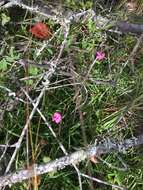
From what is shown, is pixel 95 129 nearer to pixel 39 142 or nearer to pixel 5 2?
pixel 39 142

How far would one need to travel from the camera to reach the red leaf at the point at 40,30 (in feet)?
8.24

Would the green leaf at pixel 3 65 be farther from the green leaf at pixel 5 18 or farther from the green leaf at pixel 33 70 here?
the green leaf at pixel 5 18

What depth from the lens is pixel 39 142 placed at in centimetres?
229

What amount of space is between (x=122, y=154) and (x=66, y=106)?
1.29 feet

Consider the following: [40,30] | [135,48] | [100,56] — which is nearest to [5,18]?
[40,30]

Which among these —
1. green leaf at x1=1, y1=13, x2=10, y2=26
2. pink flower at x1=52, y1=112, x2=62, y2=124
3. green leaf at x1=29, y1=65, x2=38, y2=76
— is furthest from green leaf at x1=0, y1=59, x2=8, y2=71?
pink flower at x1=52, y1=112, x2=62, y2=124

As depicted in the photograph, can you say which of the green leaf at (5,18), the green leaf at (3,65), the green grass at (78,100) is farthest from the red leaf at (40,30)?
the green leaf at (3,65)

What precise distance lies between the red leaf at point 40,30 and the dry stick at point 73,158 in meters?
0.72

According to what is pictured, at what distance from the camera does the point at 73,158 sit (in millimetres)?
2139

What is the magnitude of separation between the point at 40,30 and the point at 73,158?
79cm

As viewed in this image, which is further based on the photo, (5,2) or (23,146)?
(5,2)

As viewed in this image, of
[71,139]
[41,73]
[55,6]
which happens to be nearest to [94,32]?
[55,6]

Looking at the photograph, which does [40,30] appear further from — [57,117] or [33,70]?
[57,117]

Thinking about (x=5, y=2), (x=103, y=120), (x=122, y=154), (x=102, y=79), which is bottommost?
(x=122, y=154)
